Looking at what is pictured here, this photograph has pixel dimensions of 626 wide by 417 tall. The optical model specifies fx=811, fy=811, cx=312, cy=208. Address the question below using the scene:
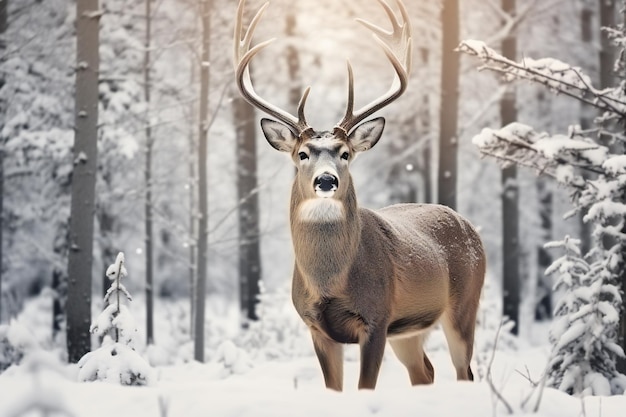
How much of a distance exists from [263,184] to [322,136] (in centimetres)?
531

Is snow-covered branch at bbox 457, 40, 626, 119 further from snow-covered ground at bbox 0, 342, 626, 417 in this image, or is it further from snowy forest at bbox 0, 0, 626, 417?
snow-covered ground at bbox 0, 342, 626, 417

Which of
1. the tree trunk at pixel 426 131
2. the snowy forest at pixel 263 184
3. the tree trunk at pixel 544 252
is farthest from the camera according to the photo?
the tree trunk at pixel 544 252

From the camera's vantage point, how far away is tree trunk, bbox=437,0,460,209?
11.2 meters

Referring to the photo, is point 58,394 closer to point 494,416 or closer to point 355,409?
point 355,409

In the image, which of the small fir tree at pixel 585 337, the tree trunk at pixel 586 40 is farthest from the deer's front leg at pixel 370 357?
the tree trunk at pixel 586 40

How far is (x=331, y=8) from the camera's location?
16406 millimetres

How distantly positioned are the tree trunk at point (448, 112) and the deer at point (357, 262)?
4240 mm

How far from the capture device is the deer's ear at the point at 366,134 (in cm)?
618

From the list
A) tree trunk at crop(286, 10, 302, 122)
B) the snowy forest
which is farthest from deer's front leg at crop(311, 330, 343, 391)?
tree trunk at crop(286, 10, 302, 122)

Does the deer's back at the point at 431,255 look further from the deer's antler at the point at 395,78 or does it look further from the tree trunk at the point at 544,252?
the tree trunk at the point at 544,252

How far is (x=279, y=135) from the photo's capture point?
6.17 meters

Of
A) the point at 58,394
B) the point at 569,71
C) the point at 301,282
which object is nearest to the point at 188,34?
the point at 569,71

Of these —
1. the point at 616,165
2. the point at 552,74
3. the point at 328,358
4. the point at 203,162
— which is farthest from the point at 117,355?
the point at 203,162

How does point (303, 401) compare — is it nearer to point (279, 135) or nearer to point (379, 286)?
point (379, 286)
